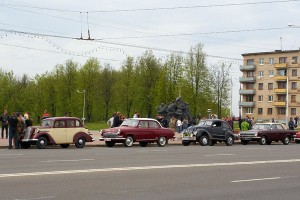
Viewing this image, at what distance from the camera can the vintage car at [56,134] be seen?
28.2 meters

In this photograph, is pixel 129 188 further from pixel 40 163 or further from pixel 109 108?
pixel 109 108

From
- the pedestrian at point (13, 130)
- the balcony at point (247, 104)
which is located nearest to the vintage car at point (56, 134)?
the pedestrian at point (13, 130)

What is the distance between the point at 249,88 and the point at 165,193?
373 ft

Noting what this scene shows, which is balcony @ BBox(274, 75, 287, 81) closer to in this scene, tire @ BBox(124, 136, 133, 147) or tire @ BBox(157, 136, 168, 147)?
tire @ BBox(157, 136, 168, 147)

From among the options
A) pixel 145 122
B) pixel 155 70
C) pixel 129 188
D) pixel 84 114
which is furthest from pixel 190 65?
pixel 129 188

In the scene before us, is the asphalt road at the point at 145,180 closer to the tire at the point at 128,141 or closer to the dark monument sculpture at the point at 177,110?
the tire at the point at 128,141

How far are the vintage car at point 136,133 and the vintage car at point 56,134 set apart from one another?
5.92 ft

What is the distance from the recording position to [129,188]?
12438 mm

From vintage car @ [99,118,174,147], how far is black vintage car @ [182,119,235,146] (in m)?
1.61

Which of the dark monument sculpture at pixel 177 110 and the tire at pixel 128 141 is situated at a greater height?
the dark monument sculpture at pixel 177 110

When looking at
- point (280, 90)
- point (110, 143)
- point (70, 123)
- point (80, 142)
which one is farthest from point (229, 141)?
point (280, 90)

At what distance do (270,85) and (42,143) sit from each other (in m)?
96.0

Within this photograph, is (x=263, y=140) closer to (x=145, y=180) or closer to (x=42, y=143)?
(x=42, y=143)

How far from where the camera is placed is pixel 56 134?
1134 inches
